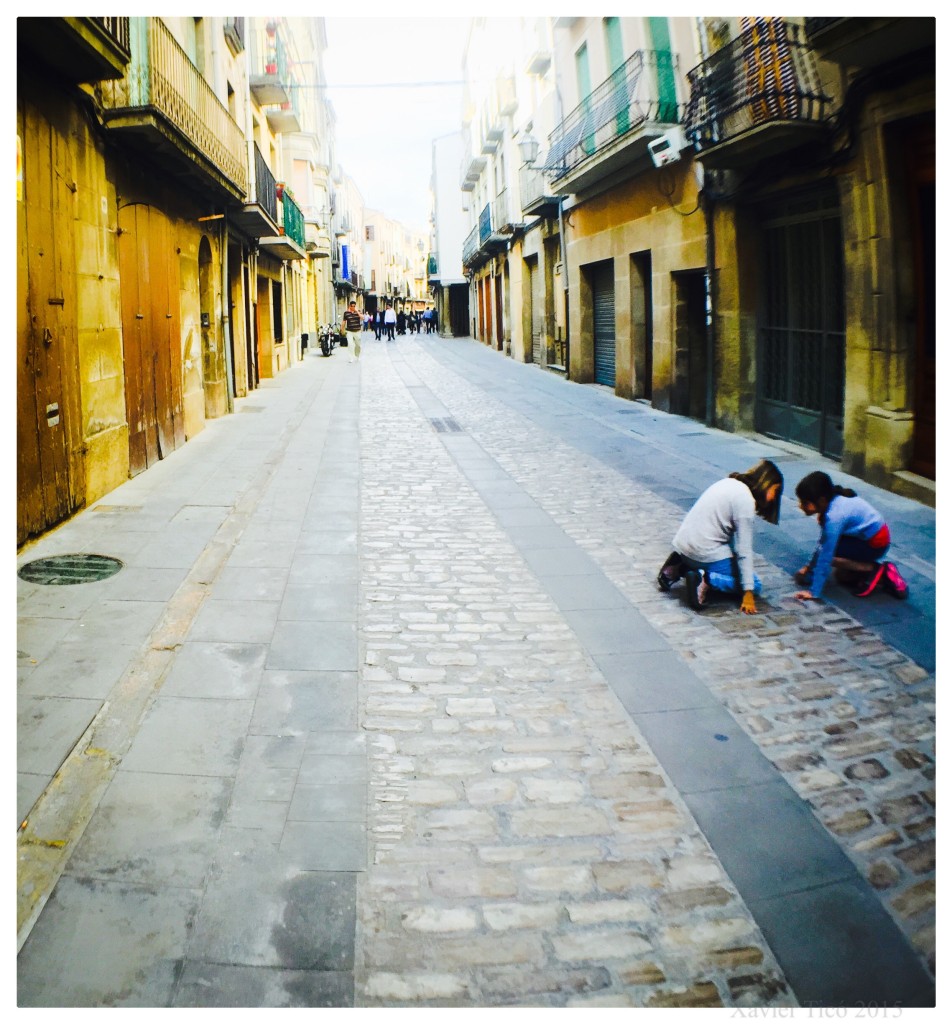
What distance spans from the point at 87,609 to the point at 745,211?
986 cm

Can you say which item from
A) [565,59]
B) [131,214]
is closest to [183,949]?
[131,214]

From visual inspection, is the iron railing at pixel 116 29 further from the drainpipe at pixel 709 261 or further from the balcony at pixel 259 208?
the balcony at pixel 259 208

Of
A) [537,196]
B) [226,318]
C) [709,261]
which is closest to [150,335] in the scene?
[226,318]

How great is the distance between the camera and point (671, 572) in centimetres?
618

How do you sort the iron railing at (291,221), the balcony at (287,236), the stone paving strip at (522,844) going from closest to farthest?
1. the stone paving strip at (522,844)
2. the balcony at (287,236)
3. the iron railing at (291,221)

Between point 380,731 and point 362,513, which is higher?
point 362,513

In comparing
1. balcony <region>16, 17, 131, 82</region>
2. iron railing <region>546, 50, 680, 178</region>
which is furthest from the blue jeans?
iron railing <region>546, 50, 680, 178</region>

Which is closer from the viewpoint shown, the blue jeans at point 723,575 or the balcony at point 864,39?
the blue jeans at point 723,575

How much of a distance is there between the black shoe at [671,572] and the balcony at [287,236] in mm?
17380

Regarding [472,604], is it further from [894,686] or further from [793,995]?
[793,995]

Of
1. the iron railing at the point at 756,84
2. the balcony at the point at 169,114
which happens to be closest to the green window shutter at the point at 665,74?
the iron railing at the point at 756,84

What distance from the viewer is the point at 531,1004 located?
263cm

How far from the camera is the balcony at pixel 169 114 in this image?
9.55 metres

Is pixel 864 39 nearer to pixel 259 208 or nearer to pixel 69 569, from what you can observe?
pixel 69 569
